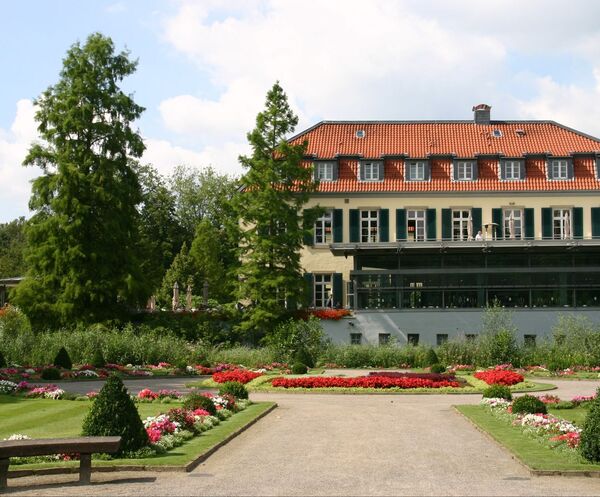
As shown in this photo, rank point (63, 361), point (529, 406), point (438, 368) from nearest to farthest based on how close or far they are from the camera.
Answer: point (529, 406)
point (438, 368)
point (63, 361)

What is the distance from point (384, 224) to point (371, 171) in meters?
3.46

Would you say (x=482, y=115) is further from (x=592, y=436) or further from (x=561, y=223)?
(x=592, y=436)

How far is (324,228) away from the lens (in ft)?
173

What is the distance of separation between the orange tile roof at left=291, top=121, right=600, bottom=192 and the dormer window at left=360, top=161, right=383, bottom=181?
1.09 ft

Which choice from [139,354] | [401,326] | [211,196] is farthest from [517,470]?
[211,196]

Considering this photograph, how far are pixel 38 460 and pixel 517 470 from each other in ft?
24.0

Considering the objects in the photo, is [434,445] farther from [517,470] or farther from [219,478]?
[219,478]

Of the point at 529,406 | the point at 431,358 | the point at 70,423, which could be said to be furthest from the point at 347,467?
the point at 431,358

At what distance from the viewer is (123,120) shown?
4962 cm

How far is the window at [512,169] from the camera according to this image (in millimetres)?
52938

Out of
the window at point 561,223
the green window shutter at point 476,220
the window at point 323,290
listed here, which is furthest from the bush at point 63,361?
the window at point 561,223

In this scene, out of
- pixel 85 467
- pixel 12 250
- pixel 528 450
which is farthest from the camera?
pixel 12 250

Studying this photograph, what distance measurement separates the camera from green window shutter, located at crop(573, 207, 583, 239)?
A: 51375 millimetres

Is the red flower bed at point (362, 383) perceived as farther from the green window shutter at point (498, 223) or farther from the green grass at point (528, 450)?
the green window shutter at point (498, 223)
